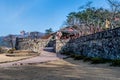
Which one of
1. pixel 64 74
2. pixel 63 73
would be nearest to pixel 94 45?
pixel 63 73

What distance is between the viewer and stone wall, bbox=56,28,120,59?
71.1 feet

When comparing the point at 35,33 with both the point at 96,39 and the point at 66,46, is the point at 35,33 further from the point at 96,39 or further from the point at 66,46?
the point at 96,39

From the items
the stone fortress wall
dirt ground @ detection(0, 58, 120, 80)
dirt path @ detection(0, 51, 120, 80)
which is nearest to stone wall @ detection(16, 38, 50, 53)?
the stone fortress wall

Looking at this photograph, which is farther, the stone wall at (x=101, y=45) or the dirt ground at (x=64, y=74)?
the stone wall at (x=101, y=45)

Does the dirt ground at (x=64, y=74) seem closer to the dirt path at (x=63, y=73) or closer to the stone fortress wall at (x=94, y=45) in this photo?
the dirt path at (x=63, y=73)

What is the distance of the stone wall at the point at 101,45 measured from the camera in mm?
21656

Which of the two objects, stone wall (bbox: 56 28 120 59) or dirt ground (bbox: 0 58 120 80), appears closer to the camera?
dirt ground (bbox: 0 58 120 80)

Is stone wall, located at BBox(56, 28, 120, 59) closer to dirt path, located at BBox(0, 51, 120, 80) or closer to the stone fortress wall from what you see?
the stone fortress wall

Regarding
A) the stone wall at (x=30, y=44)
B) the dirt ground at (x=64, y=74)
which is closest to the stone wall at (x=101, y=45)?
the dirt ground at (x=64, y=74)

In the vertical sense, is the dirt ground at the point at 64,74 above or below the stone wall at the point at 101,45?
below

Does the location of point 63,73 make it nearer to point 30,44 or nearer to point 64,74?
point 64,74

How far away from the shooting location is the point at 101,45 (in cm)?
2494

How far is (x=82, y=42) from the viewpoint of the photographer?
107 ft

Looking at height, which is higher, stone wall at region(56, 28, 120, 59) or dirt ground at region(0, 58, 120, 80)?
stone wall at region(56, 28, 120, 59)
